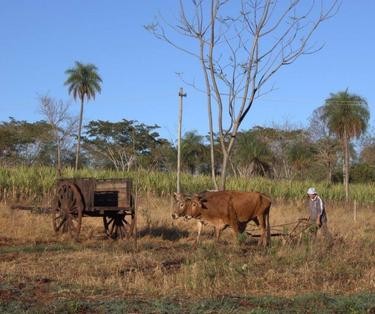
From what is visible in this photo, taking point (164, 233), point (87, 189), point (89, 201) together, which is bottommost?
point (164, 233)

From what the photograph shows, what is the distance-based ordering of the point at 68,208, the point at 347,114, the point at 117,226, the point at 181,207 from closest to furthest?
the point at 181,207
the point at 68,208
the point at 117,226
the point at 347,114

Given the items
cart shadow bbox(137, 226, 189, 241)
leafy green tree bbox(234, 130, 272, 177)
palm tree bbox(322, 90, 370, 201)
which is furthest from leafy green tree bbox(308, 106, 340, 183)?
cart shadow bbox(137, 226, 189, 241)

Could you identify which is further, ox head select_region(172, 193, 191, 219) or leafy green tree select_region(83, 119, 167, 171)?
leafy green tree select_region(83, 119, 167, 171)

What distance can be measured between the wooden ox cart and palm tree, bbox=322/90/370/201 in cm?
2336

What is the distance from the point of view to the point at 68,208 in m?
17.6

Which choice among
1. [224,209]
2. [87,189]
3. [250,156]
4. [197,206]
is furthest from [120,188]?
[250,156]

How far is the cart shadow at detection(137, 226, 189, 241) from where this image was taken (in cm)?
1925

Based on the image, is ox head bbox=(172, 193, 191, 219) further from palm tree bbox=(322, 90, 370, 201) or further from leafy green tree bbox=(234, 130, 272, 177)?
leafy green tree bbox=(234, 130, 272, 177)

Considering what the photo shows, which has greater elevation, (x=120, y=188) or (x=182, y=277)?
(x=120, y=188)

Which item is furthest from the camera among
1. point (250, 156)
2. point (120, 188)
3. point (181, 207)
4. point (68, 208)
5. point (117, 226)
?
point (250, 156)

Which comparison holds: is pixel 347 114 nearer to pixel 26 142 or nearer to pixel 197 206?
pixel 197 206

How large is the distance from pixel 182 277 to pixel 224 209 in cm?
689

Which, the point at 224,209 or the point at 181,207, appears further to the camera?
the point at 181,207

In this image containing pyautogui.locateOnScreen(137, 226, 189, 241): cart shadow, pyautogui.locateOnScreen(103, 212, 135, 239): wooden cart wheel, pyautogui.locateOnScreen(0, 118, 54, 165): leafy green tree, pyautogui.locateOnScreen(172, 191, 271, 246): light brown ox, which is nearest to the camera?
pyautogui.locateOnScreen(172, 191, 271, 246): light brown ox
